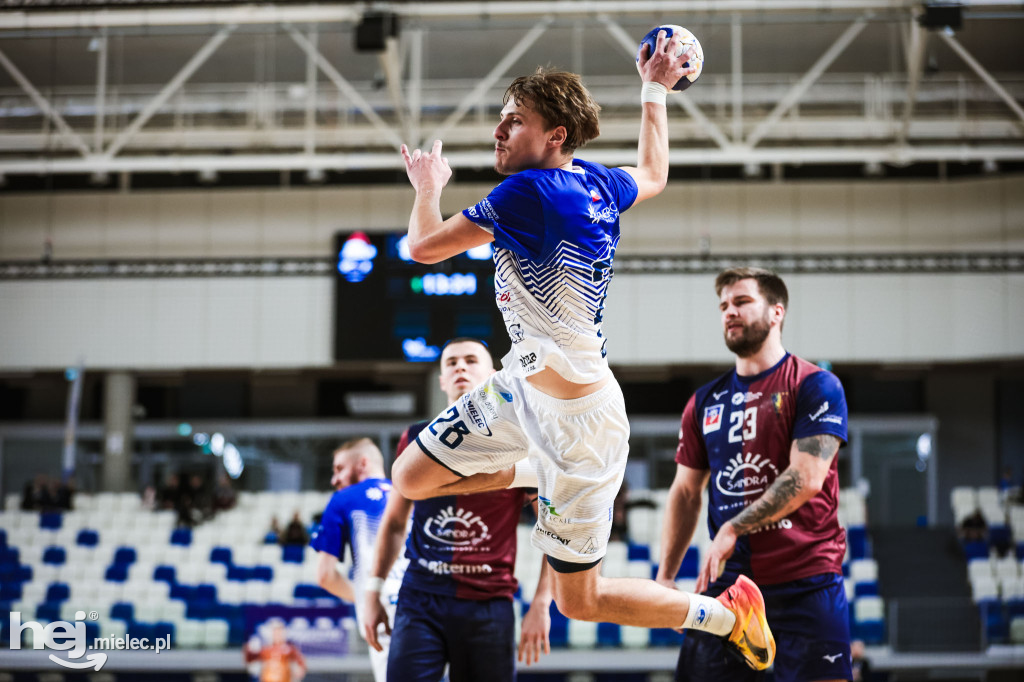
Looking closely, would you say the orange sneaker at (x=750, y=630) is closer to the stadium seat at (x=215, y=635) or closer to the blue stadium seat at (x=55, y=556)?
the stadium seat at (x=215, y=635)

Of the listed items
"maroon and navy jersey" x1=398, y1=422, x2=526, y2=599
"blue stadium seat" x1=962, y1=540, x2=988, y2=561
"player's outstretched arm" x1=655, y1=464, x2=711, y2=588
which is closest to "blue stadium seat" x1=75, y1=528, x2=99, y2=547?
"maroon and navy jersey" x1=398, y1=422, x2=526, y2=599

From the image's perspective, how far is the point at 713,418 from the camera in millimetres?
4473

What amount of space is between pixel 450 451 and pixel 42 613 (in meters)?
12.3

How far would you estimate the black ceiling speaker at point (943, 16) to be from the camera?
12.8m

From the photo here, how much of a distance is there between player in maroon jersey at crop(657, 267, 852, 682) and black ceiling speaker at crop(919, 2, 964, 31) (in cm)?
1005

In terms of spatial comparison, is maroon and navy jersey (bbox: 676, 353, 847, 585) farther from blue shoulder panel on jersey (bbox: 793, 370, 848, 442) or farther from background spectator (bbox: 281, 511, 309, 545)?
background spectator (bbox: 281, 511, 309, 545)

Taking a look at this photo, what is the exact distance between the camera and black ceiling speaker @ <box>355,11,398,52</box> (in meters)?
13.2

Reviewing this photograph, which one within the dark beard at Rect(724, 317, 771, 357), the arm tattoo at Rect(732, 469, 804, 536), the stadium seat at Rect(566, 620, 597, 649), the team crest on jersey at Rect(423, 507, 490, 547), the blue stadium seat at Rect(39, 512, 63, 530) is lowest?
the stadium seat at Rect(566, 620, 597, 649)

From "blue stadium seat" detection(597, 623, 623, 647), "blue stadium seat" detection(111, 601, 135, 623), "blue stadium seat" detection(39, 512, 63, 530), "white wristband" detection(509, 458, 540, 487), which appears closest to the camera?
"white wristband" detection(509, 458, 540, 487)

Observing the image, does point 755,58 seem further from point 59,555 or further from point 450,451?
point 450,451

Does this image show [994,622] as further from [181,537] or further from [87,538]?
[87,538]

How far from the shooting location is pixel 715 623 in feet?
12.7

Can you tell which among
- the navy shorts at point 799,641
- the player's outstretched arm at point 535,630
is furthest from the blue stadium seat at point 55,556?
the navy shorts at point 799,641

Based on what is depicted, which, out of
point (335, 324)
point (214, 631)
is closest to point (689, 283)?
point (335, 324)
